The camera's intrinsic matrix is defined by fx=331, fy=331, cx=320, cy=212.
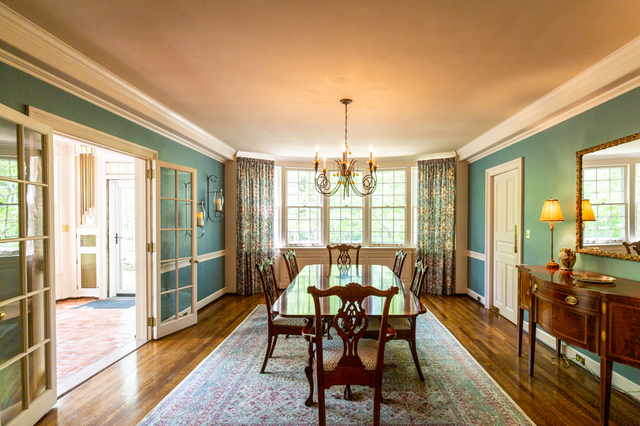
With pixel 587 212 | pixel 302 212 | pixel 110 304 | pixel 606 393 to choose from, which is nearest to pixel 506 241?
pixel 587 212

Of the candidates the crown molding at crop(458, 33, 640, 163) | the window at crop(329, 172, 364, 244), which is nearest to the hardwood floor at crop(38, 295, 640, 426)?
the crown molding at crop(458, 33, 640, 163)

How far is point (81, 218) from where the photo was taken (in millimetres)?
5812

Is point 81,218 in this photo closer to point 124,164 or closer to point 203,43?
point 124,164

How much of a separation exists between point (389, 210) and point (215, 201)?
3.29m

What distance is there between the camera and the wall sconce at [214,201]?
219 inches

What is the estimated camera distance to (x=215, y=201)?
563 cm

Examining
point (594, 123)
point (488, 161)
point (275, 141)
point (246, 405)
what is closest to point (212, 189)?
point (275, 141)

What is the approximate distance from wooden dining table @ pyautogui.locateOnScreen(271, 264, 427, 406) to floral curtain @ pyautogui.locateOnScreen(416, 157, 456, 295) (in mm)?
2242

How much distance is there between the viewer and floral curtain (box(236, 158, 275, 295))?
6062 mm

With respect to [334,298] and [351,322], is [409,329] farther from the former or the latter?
[351,322]

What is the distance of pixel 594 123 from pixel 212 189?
5100 millimetres

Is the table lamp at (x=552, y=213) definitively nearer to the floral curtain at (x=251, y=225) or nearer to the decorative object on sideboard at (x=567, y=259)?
the decorative object on sideboard at (x=567, y=259)

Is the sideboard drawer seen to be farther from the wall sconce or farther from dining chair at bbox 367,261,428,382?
the wall sconce

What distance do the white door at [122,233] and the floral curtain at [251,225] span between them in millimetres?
1908
